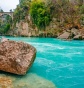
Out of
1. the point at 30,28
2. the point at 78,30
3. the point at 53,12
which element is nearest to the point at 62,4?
the point at 53,12

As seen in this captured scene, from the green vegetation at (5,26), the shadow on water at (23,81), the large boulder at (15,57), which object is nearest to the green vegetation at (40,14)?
the green vegetation at (5,26)

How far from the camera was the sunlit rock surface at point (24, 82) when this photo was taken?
25.7ft

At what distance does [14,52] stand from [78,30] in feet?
93.3

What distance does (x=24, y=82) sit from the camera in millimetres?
8273

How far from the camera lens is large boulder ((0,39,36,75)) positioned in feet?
29.0

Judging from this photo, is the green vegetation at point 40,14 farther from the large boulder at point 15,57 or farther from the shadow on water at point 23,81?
the shadow on water at point 23,81

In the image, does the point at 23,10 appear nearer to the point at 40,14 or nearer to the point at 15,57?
the point at 40,14

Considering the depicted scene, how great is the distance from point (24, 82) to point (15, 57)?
1.31m

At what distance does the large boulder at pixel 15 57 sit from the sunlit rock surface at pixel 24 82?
0.35 metres

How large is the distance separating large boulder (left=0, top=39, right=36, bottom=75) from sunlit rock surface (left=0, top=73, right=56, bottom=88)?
345 mm

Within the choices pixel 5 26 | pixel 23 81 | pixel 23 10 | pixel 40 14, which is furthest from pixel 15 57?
pixel 5 26

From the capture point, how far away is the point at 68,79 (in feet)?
29.4

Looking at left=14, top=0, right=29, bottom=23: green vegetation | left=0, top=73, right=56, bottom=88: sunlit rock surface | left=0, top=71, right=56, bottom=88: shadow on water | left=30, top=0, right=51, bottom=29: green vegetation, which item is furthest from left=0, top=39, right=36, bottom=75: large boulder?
left=14, top=0, right=29, bottom=23: green vegetation

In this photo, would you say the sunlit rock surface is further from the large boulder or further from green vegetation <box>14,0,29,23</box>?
green vegetation <box>14,0,29,23</box>
